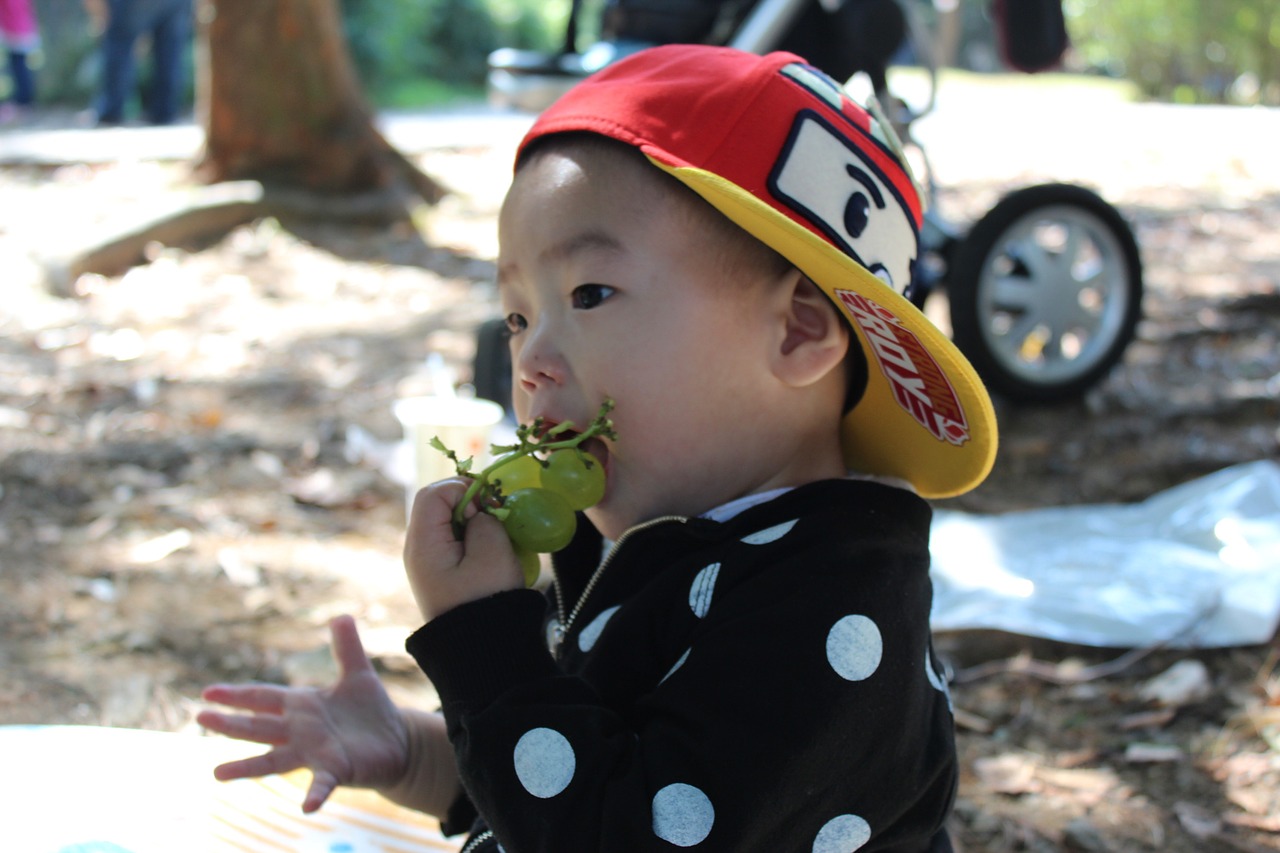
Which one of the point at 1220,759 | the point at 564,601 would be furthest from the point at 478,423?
the point at 1220,759

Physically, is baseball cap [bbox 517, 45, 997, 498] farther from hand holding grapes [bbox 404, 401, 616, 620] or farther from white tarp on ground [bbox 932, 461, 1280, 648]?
white tarp on ground [bbox 932, 461, 1280, 648]

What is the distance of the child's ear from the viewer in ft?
4.59

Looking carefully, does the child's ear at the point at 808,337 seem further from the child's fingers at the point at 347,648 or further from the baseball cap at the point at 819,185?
the child's fingers at the point at 347,648

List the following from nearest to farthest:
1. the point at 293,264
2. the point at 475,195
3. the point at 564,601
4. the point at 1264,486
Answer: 1. the point at 564,601
2. the point at 1264,486
3. the point at 293,264
4. the point at 475,195

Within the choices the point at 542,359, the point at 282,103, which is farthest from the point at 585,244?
the point at 282,103

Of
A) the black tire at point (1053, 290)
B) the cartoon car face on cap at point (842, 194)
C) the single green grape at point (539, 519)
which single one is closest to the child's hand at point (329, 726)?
the single green grape at point (539, 519)

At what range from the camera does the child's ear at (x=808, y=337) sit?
4.59ft

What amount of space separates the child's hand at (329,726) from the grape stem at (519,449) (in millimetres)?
453

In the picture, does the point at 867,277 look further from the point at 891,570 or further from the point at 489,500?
the point at 489,500

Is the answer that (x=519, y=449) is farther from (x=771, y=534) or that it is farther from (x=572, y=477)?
(x=771, y=534)

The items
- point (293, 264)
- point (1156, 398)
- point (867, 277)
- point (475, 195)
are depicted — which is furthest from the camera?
point (475, 195)

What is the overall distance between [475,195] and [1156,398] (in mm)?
4434

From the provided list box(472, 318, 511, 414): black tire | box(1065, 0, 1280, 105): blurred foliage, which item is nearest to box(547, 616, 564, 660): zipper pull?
box(472, 318, 511, 414): black tire

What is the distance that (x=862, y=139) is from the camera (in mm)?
1442
